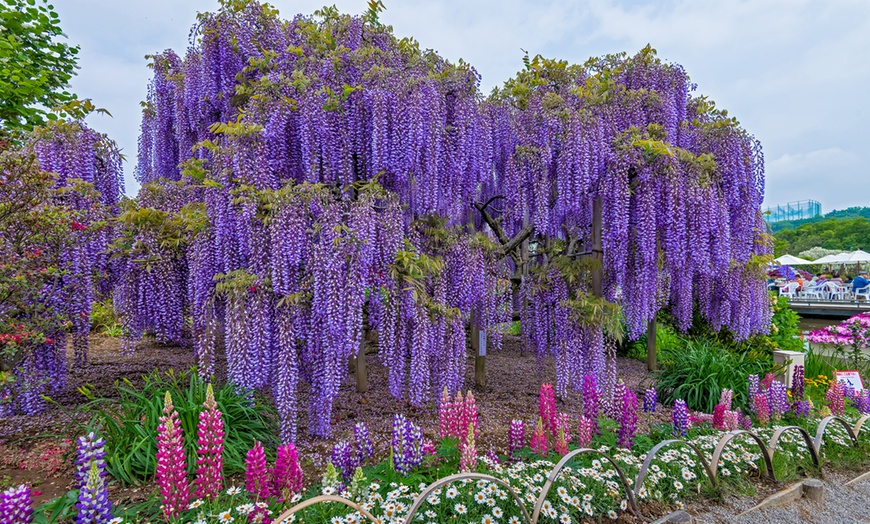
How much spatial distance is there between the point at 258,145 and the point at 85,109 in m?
2.06

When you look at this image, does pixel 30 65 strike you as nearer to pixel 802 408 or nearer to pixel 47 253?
pixel 47 253

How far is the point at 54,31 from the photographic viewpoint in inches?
372

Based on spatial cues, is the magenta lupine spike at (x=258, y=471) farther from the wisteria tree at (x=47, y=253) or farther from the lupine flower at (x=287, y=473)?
the wisteria tree at (x=47, y=253)

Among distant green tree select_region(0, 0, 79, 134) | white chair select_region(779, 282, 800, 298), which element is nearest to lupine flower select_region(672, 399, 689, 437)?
distant green tree select_region(0, 0, 79, 134)

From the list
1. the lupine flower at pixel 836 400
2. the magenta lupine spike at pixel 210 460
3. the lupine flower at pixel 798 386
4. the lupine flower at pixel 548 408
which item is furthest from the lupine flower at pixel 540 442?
the lupine flower at pixel 836 400

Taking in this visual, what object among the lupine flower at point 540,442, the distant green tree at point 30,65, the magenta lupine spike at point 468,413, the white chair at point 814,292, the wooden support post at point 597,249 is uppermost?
the distant green tree at point 30,65

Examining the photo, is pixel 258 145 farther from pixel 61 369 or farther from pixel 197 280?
pixel 61 369

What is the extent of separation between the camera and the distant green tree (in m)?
7.72

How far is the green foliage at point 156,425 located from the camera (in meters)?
3.05

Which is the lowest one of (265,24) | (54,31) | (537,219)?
(537,219)

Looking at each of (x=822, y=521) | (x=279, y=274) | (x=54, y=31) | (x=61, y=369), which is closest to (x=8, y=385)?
(x=61, y=369)

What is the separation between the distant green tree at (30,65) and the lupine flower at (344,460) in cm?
868

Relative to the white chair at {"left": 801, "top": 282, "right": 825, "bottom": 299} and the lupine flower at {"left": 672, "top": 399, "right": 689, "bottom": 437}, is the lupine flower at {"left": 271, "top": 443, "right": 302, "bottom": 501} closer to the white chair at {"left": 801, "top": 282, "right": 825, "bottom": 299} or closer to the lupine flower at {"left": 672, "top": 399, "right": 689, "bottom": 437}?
the lupine flower at {"left": 672, "top": 399, "right": 689, "bottom": 437}

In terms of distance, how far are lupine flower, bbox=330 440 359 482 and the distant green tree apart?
28.5ft
